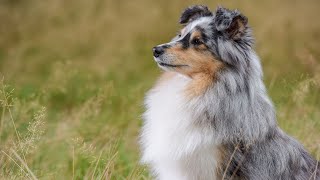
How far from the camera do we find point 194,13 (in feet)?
20.4

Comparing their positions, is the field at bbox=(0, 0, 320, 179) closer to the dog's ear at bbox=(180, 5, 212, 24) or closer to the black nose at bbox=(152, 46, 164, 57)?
the dog's ear at bbox=(180, 5, 212, 24)

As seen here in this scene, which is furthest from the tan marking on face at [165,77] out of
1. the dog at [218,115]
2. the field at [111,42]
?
the field at [111,42]

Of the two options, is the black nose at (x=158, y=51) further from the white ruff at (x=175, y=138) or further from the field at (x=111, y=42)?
the field at (x=111, y=42)

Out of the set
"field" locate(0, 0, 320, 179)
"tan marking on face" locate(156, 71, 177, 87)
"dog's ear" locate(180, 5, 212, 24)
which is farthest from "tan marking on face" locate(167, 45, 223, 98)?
"field" locate(0, 0, 320, 179)

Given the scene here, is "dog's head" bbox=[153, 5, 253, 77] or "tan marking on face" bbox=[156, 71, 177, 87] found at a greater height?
"dog's head" bbox=[153, 5, 253, 77]

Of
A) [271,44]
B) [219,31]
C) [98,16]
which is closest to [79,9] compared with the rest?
[98,16]

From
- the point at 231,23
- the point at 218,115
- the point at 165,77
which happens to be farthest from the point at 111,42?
the point at 218,115

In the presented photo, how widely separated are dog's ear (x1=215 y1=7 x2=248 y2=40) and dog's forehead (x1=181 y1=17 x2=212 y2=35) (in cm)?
13

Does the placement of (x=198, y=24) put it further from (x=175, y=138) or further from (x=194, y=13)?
(x=175, y=138)

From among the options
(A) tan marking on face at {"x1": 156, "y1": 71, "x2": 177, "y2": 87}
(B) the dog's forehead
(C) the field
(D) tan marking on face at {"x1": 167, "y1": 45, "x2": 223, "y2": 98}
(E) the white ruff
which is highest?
(B) the dog's forehead

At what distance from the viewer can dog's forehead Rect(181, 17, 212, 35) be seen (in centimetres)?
589

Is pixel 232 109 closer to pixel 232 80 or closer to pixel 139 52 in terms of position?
pixel 232 80

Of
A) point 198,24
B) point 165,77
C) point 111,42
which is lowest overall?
point 111,42

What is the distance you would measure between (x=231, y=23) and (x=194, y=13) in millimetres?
607
